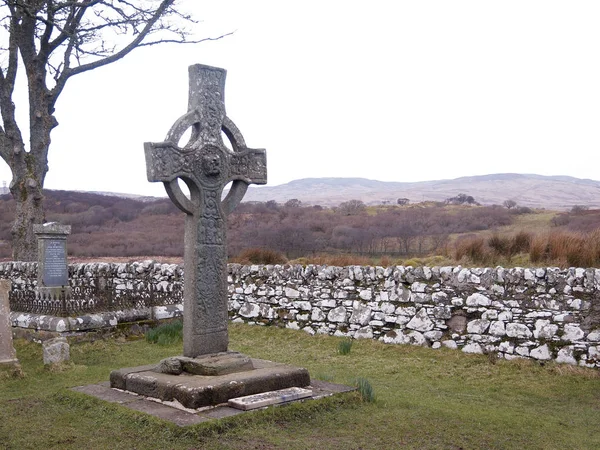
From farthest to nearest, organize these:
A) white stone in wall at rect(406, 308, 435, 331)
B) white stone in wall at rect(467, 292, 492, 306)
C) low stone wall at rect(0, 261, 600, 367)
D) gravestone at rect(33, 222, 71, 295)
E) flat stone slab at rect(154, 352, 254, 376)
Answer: gravestone at rect(33, 222, 71, 295) < white stone in wall at rect(406, 308, 435, 331) < white stone in wall at rect(467, 292, 492, 306) < low stone wall at rect(0, 261, 600, 367) < flat stone slab at rect(154, 352, 254, 376)

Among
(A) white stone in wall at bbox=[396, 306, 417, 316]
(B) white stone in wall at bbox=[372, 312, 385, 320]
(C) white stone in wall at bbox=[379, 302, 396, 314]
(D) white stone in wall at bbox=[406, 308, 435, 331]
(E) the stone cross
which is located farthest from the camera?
(B) white stone in wall at bbox=[372, 312, 385, 320]

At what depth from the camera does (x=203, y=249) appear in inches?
251

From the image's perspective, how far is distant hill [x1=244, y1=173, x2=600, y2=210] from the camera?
59247 mm

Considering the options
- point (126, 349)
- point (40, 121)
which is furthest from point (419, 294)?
point (40, 121)

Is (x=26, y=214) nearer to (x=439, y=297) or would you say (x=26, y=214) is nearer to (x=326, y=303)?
(x=326, y=303)

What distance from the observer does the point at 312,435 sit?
526cm

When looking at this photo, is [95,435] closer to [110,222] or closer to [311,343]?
[311,343]

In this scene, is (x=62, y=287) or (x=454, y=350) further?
(x=62, y=287)

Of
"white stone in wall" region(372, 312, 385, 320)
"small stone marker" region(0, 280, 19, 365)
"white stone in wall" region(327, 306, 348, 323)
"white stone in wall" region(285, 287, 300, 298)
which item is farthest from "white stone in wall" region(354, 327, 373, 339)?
"small stone marker" region(0, 280, 19, 365)

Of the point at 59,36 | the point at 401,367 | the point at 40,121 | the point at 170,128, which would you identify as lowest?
the point at 401,367

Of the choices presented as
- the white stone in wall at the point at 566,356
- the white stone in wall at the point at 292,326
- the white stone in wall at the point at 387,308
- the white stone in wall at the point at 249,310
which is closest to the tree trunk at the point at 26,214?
the white stone in wall at the point at 249,310

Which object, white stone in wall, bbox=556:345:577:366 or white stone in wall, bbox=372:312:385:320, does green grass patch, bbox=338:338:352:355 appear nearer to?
white stone in wall, bbox=372:312:385:320

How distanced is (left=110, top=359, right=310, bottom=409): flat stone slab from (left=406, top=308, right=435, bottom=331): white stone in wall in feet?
12.6

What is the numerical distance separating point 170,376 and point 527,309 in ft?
17.3
